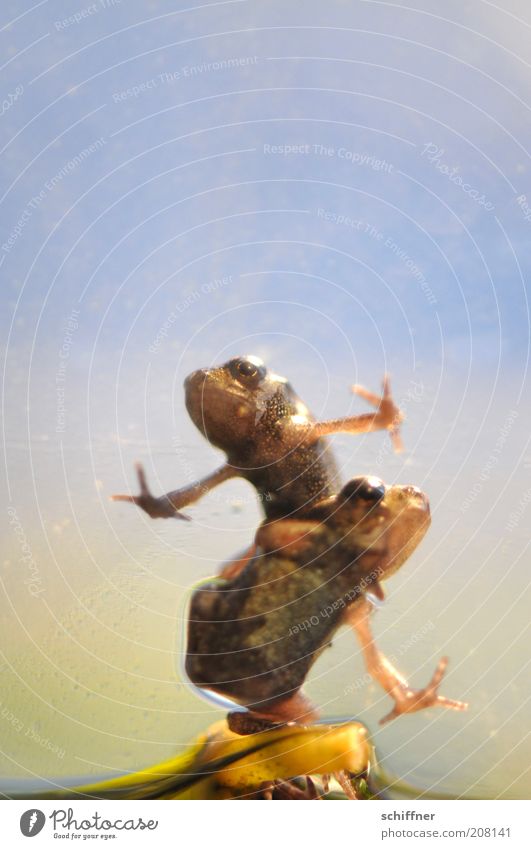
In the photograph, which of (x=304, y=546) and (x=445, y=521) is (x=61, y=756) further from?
(x=445, y=521)

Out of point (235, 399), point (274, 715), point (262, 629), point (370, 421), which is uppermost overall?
point (370, 421)

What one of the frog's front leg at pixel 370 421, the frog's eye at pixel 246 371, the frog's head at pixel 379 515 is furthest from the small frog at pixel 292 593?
the frog's eye at pixel 246 371

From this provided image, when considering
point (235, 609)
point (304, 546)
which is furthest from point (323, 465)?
point (235, 609)

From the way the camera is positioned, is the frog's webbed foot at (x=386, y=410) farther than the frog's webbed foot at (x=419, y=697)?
No

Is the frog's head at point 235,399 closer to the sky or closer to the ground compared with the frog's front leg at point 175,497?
closer to the sky

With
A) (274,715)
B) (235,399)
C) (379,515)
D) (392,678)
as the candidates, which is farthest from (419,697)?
(235,399)

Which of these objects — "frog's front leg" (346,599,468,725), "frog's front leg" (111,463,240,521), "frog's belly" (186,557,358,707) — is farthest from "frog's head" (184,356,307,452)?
"frog's front leg" (346,599,468,725)

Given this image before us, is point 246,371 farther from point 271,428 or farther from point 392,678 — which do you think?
point 392,678

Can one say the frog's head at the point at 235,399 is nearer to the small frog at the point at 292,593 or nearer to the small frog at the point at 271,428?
the small frog at the point at 271,428
